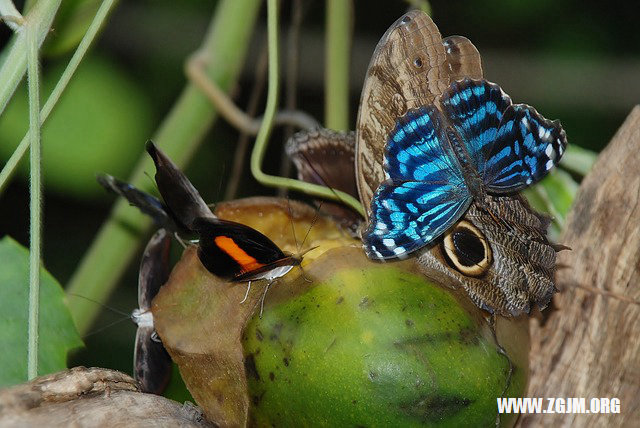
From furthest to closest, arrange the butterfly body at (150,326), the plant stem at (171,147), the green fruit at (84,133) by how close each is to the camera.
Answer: the green fruit at (84,133) → the plant stem at (171,147) → the butterfly body at (150,326)

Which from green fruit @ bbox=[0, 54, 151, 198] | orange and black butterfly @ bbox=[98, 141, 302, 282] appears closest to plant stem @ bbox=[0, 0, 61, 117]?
orange and black butterfly @ bbox=[98, 141, 302, 282]

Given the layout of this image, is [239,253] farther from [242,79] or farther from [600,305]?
[242,79]

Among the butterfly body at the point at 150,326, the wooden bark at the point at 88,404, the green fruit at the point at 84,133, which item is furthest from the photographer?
the green fruit at the point at 84,133

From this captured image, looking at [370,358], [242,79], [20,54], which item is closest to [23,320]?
[20,54]

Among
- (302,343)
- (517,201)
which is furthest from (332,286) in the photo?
(517,201)

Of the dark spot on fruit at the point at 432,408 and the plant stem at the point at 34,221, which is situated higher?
the plant stem at the point at 34,221

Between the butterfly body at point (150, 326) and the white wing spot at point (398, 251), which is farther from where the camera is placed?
the butterfly body at point (150, 326)

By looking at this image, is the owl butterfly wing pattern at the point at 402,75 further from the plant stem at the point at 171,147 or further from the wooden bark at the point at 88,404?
the plant stem at the point at 171,147

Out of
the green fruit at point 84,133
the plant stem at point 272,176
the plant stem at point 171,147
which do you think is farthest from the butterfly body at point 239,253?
the green fruit at point 84,133
